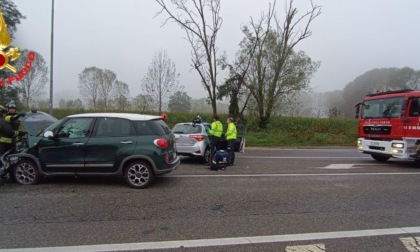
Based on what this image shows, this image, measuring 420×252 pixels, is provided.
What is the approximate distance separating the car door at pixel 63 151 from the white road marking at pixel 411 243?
20.5ft

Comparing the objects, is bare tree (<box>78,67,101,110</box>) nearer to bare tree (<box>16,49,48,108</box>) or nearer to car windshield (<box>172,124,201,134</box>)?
bare tree (<box>16,49,48,108</box>)

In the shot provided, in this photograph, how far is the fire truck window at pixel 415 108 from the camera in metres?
10.3

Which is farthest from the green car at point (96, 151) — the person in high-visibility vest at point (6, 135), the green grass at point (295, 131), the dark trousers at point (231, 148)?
the green grass at point (295, 131)

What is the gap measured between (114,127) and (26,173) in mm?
2316

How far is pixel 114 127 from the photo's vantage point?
6965mm

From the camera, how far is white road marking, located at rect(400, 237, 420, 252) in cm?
398

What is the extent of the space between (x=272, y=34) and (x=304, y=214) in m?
25.9

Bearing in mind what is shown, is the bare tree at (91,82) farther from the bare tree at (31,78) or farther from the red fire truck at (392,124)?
the red fire truck at (392,124)

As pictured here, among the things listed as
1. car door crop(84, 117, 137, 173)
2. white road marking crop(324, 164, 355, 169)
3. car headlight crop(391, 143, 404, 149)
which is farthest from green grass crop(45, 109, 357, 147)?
car door crop(84, 117, 137, 173)

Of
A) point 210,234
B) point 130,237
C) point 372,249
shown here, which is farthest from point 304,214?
point 130,237

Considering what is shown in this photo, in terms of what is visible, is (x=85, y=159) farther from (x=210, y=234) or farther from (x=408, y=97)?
(x=408, y=97)

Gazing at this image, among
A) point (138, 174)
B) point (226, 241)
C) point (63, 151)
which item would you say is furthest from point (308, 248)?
point (63, 151)

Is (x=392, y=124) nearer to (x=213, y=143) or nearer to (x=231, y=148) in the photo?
(x=231, y=148)

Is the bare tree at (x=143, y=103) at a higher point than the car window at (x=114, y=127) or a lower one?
higher
